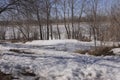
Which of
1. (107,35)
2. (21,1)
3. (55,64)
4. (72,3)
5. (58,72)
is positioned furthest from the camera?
(72,3)

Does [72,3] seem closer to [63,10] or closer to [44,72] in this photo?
[63,10]

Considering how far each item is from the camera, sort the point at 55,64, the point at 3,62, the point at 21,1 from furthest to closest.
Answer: the point at 21,1
the point at 3,62
the point at 55,64

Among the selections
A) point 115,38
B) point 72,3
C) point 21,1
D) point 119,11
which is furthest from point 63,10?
point 21,1

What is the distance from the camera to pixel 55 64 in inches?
367

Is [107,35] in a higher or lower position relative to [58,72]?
higher

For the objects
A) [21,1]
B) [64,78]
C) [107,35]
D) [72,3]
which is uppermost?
[72,3]

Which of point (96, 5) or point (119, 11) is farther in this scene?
point (96, 5)

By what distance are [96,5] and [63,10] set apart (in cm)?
961

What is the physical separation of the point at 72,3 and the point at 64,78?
33676 millimetres

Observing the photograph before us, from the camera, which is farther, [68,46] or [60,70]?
[68,46]

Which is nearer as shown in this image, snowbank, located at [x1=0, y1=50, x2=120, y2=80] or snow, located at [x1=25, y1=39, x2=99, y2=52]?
snowbank, located at [x1=0, y1=50, x2=120, y2=80]

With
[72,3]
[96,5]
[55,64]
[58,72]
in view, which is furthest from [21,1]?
[72,3]

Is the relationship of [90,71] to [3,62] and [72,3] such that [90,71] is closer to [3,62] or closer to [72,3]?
[3,62]

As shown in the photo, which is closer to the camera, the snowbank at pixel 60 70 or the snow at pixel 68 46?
the snowbank at pixel 60 70
